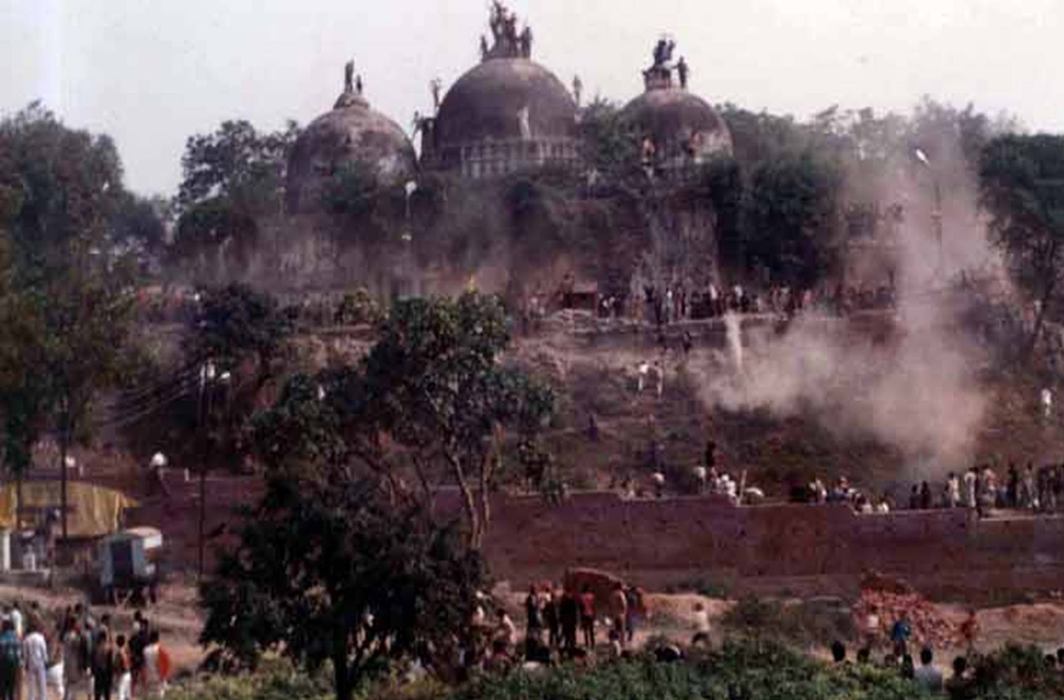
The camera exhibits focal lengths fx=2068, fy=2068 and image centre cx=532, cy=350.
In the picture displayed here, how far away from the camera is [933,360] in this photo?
1470 inches

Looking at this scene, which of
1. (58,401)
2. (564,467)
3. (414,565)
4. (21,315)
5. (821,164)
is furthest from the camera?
(821,164)

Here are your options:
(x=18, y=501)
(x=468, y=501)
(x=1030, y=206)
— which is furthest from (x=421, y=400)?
(x=1030, y=206)

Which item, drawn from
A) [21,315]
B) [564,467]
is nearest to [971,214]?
[564,467]

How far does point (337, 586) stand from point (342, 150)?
30960mm

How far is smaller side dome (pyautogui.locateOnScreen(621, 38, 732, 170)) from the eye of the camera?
151ft

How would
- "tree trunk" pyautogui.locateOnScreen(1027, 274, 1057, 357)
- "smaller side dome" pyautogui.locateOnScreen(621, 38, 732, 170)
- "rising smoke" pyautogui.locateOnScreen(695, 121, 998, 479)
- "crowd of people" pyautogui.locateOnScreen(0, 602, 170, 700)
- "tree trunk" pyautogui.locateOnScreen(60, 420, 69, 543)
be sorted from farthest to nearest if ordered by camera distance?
1. "smaller side dome" pyautogui.locateOnScreen(621, 38, 732, 170)
2. "tree trunk" pyautogui.locateOnScreen(1027, 274, 1057, 357)
3. "rising smoke" pyautogui.locateOnScreen(695, 121, 998, 479)
4. "tree trunk" pyautogui.locateOnScreen(60, 420, 69, 543)
5. "crowd of people" pyautogui.locateOnScreen(0, 602, 170, 700)

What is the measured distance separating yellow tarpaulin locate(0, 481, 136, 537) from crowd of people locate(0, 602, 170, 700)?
884 centimetres

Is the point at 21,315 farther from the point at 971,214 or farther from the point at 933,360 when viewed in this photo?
the point at 971,214

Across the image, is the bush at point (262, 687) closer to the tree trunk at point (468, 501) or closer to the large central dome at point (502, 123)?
the tree trunk at point (468, 501)

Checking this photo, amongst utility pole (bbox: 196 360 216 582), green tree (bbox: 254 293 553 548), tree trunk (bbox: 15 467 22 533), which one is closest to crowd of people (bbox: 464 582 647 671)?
green tree (bbox: 254 293 553 548)

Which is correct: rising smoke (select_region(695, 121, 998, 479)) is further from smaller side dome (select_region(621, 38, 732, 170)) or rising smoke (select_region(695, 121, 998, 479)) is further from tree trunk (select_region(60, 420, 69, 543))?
tree trunk (select_region(60, 420, 69, 543))

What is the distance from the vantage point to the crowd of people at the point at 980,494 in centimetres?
3097

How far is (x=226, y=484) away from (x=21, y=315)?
4018mm

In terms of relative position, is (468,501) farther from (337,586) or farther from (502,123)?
(502,123)
